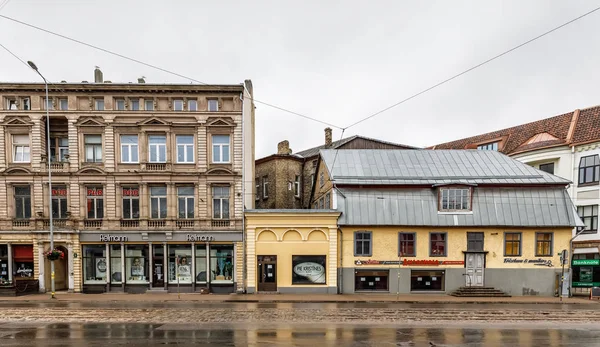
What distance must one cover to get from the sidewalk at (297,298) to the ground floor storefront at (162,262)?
1.31m

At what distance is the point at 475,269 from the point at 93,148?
28.4m

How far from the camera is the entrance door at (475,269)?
2191cm

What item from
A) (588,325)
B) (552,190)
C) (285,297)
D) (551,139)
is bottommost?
(285,297)

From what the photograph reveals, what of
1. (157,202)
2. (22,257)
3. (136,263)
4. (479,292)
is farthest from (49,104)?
(479,292)

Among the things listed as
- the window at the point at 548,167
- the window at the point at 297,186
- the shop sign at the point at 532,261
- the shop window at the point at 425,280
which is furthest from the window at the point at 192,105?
the window at the point at 548,167

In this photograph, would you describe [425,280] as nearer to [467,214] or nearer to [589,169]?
[467,214]

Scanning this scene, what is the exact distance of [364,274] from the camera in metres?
22.1

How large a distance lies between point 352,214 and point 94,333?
1572 cm

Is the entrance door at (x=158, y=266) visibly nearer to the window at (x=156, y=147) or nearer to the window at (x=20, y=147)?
the window at (x=156, y=147)

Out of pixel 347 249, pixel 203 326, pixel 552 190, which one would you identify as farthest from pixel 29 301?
pixel 552 190

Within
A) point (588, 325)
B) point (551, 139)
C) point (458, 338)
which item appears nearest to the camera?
point (458, 338)

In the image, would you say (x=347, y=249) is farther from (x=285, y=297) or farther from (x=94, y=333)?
(x=94, y=333)

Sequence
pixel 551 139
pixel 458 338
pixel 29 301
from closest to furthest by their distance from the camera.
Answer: pixel 458 338
pixel 29 301
pixel 551 139

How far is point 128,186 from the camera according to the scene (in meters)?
22.8
